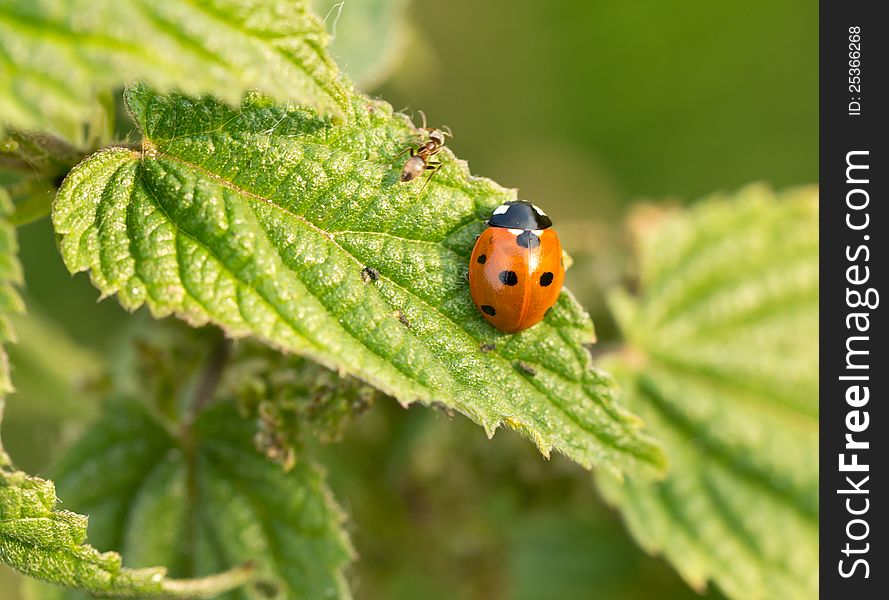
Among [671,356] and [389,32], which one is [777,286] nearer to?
[671,356]

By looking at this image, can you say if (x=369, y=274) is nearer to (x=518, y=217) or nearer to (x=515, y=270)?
(x=515, y=270)

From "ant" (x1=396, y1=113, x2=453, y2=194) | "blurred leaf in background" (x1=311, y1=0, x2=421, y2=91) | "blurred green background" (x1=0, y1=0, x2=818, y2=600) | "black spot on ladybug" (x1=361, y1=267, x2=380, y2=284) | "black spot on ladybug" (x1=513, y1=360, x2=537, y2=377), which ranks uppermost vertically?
"blurred green background" (x1=0, y1=0, x2=818, y2=600)

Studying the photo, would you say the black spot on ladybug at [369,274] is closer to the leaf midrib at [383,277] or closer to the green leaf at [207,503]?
the leaf midrib at [383,277]

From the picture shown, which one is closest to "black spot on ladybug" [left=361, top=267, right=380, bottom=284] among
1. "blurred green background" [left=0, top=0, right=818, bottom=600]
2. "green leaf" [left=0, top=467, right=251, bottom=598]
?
"green leaf" [left=0, top=467, right=251, bottom=598]

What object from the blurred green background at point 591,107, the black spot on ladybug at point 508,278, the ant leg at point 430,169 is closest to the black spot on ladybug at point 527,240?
the black spot on ladybug at point 508,278

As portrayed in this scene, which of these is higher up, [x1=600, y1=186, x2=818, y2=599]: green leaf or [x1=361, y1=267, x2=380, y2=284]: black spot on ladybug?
[x1=600, y1=186, x2=818, y2=599]: green leaf

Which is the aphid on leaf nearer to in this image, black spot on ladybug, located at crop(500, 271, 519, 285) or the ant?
the ant
